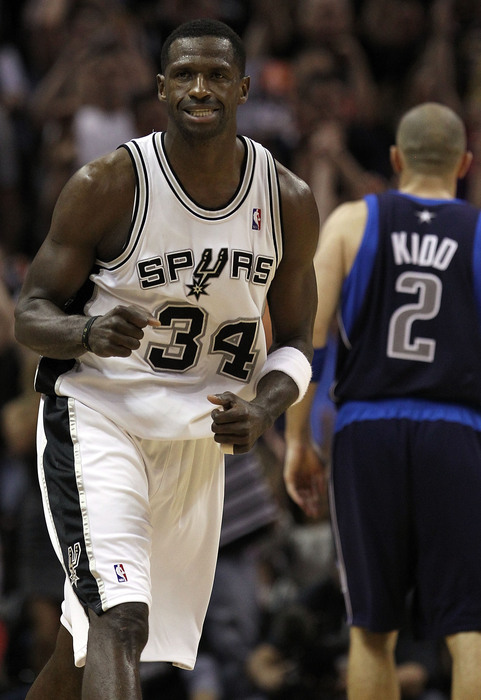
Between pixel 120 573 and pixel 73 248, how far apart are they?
3.27 feet

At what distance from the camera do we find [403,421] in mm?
4527

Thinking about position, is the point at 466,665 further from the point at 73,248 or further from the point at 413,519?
the point at 73,248

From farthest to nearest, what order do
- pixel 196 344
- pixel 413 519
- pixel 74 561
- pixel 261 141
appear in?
pixel 261 141 < pixel 413 519 < pixel 196 344 < pixel 74 561

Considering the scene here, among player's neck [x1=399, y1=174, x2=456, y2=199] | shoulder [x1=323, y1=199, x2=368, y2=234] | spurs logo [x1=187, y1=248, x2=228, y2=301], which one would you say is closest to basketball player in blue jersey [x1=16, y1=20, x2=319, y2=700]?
spurs logo [x1=187, y1=248, x2=228, y2=301]

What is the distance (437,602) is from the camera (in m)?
4.44

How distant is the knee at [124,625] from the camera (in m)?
3.13

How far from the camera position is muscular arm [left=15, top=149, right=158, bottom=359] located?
345 cm

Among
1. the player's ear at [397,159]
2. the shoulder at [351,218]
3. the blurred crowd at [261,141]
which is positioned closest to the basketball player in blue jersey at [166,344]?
the shoulder at [351,218]

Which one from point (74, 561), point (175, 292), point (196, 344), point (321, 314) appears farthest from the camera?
point (321, 314)

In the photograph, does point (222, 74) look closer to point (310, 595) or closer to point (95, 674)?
point (95, 674)

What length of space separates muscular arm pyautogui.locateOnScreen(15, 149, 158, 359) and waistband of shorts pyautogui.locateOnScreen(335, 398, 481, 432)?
1.50 metres

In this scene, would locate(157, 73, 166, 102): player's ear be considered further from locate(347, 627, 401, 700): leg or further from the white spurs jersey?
locate(347, 627, 401, 700): leg

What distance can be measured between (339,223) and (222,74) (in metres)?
1.36

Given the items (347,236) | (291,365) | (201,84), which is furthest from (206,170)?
(347,236)
